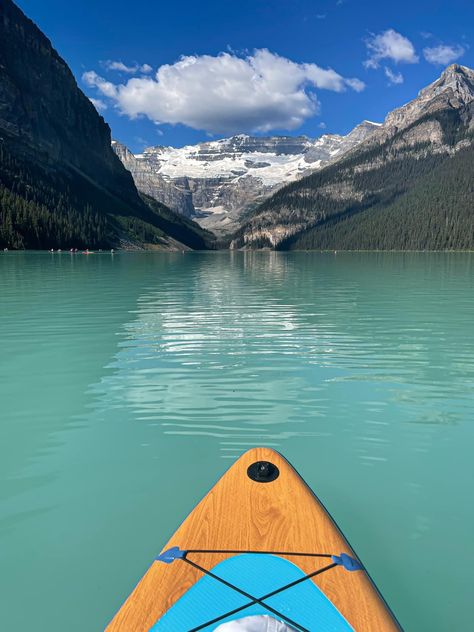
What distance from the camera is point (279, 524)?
5.68 metres

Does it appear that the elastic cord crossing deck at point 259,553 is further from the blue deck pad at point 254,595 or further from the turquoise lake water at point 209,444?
the turquoise lake water at point 209,444

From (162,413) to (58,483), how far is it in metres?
3.78

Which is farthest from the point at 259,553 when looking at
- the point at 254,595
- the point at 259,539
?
the point at 254,595

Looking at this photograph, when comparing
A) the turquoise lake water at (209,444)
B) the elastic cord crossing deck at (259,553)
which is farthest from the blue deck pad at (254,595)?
the turquoise lake water at (209,444)

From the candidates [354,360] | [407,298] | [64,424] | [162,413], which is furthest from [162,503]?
[407,298]

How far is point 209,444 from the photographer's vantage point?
387 inches

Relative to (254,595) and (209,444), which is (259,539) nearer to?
(254,595)

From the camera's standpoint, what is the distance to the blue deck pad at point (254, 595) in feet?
13.9

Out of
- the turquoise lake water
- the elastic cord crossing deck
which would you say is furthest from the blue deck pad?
the turquoise lake water

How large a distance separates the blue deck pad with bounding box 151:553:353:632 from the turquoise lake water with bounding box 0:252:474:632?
5.37 feet

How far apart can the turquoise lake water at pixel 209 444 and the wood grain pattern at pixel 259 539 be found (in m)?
1.27

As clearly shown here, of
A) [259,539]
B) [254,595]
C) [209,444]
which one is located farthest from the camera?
[209,444]

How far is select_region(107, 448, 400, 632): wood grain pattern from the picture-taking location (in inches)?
170

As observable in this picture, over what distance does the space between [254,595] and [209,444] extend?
17.5 ft
